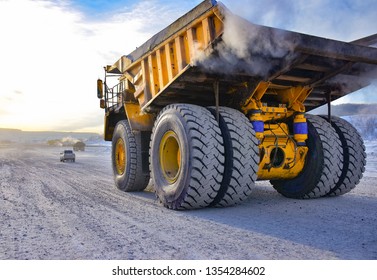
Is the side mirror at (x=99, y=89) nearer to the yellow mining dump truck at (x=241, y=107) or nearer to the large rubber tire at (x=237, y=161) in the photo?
the yellow mining dump truck at (x=241, y=107)

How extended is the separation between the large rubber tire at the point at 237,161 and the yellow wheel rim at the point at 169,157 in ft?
2.93

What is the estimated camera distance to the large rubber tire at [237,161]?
487 cm

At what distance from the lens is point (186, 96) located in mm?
6082

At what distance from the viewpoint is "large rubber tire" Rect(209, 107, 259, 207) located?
192 inches

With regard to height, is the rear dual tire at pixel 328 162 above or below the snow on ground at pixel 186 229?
above

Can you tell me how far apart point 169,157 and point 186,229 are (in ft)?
6.75

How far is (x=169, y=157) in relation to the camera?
5797mm

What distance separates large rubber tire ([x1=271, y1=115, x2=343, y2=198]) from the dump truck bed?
778mm

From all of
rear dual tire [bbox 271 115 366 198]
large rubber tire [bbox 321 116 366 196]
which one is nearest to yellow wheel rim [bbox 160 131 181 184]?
rear dual tire [bbox 271 115 366 198]

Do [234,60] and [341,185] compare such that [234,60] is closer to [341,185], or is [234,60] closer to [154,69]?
[154,69]

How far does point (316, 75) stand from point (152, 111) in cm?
293

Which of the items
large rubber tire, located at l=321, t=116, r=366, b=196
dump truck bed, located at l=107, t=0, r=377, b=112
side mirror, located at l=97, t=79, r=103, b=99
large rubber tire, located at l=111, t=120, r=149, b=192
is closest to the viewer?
dump truck bed, located at l=107, t=0, r=377, b=112

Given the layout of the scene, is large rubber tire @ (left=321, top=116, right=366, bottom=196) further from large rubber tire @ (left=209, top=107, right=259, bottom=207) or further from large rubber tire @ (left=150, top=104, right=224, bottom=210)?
large rubber tire @ (left=150, top=104, right=224, bottom=210)

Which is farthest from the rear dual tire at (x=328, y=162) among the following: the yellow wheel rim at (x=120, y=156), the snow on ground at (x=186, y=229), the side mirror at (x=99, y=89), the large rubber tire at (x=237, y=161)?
the side mirror at (x=99, y=89)
